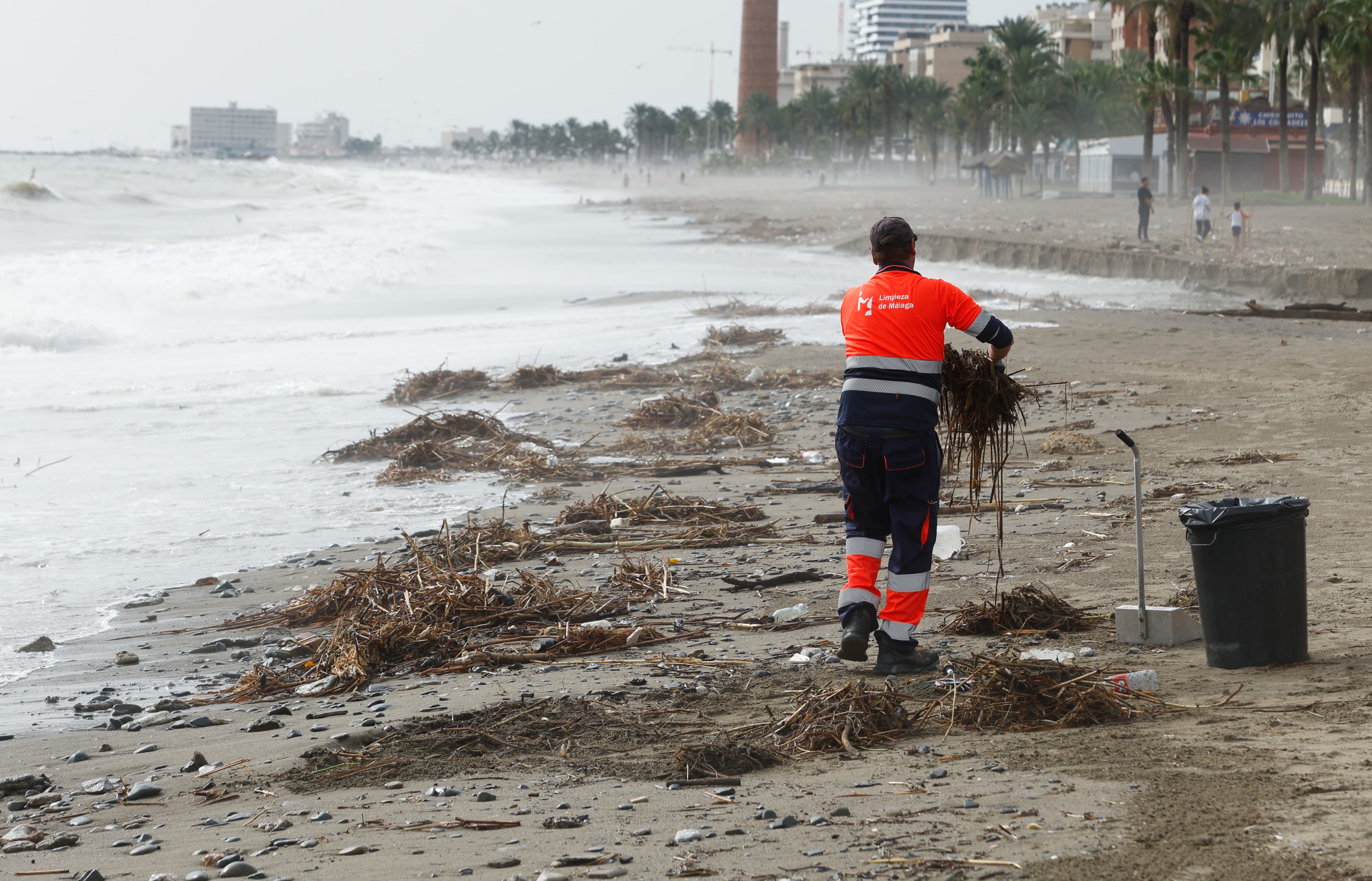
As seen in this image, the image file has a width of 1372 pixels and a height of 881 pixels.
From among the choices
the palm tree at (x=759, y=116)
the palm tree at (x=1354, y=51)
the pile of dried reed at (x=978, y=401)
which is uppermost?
the palm tree at (x=759, y=116)

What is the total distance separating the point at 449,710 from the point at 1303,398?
9939 millimetres

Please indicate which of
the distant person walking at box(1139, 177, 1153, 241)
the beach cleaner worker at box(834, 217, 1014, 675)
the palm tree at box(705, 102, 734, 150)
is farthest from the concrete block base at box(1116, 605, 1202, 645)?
the palm tree at box(705, 102, 734, 150)

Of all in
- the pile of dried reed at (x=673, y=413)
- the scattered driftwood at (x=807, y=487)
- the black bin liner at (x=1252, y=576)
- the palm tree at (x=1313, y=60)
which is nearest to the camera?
the black bin liner at (x=1252, y=576)

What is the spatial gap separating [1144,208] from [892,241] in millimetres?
29694

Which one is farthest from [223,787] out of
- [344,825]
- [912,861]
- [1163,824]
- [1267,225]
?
[1267,225]

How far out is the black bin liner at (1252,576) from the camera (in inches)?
186

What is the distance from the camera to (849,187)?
102m

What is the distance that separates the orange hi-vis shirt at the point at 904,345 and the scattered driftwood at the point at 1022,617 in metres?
1.07

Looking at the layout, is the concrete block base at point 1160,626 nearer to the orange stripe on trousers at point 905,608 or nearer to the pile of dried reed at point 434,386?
the orange stripe on trousers at point 905,608

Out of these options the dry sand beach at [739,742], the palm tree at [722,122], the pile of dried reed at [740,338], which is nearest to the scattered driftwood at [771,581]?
the dry sand beach at [739,742]

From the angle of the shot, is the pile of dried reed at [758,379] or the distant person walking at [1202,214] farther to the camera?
the distant person walking at [1202,214]

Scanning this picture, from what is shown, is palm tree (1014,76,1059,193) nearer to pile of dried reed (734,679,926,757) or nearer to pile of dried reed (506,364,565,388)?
pile of dried reed (506,364,565,388)

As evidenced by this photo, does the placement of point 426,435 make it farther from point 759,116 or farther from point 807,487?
point 759,116

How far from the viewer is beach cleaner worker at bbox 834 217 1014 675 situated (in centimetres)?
523
